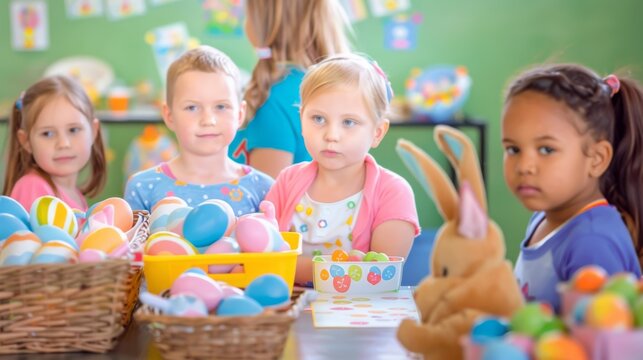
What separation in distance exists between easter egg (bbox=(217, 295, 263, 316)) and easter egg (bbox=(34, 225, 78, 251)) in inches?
12.2

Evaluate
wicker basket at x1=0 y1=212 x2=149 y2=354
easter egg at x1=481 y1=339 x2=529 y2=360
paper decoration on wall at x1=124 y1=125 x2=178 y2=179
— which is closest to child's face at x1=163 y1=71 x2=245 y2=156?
wicker basket at x1=0 y1=212 x2=149 y2=354

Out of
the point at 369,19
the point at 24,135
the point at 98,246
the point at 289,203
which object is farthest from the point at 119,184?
the point at 98,246

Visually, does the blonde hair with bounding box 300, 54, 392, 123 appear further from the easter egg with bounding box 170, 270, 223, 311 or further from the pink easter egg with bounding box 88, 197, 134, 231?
the easter egg with bounding box 170, 270, 223, 311

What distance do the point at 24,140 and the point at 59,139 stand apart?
0.40ft

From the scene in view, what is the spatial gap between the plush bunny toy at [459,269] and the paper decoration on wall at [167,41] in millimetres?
4255

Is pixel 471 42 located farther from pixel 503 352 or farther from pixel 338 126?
pixel 503 352

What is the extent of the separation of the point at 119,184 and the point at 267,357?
4.21 m

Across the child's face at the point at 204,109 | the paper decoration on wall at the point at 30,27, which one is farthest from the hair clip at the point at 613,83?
the paper decoration on wall at the point at 30,27

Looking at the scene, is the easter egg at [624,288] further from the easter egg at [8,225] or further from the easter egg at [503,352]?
the easter egg at [8,225]

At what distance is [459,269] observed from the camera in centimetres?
125

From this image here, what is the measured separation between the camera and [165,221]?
1.74m

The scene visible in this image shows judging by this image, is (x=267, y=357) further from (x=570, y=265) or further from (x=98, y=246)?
(x=570, y=265)

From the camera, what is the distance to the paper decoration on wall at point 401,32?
17.6ft

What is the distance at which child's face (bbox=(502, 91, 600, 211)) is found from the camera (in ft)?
5.15
